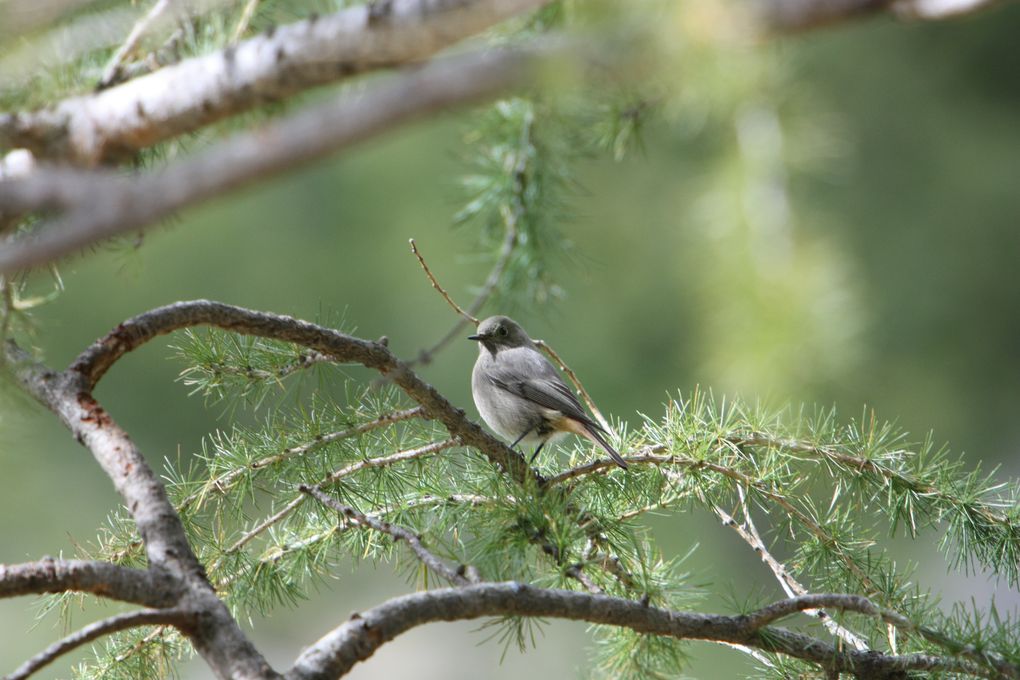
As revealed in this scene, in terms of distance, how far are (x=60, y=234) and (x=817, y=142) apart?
675 millimetres

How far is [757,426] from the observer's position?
57.0 inches

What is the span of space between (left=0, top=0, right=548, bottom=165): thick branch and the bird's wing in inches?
50.5

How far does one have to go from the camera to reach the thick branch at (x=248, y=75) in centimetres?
81

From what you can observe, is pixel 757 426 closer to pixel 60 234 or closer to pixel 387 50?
pixel 387 50

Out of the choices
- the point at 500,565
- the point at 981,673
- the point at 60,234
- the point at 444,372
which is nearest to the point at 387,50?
the point at 60,234

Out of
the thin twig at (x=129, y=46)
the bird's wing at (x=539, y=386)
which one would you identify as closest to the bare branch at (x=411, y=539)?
the thin twig at (x=129, y=46)

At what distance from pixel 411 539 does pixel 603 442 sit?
612mm

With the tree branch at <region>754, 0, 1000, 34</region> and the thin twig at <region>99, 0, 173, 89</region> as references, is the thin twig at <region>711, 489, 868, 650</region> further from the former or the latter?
the thin twig at <region>99, 0, 173, 89</region>

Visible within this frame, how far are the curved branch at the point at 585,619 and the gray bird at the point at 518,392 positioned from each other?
3.69 feet

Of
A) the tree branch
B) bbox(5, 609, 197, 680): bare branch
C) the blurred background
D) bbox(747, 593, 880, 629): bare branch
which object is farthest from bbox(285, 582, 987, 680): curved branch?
the blurred background

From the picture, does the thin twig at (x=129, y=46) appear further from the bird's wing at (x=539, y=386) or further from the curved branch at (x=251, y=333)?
the bird's wing at (x=539, y=386)

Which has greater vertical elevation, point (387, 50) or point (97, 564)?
point (387, 50)

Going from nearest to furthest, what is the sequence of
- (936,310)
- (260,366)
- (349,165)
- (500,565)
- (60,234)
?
(60,234) < (500,565) < (260,366) < (936,310) < (349,165)

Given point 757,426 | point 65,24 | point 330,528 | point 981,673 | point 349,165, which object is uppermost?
point 349,165
